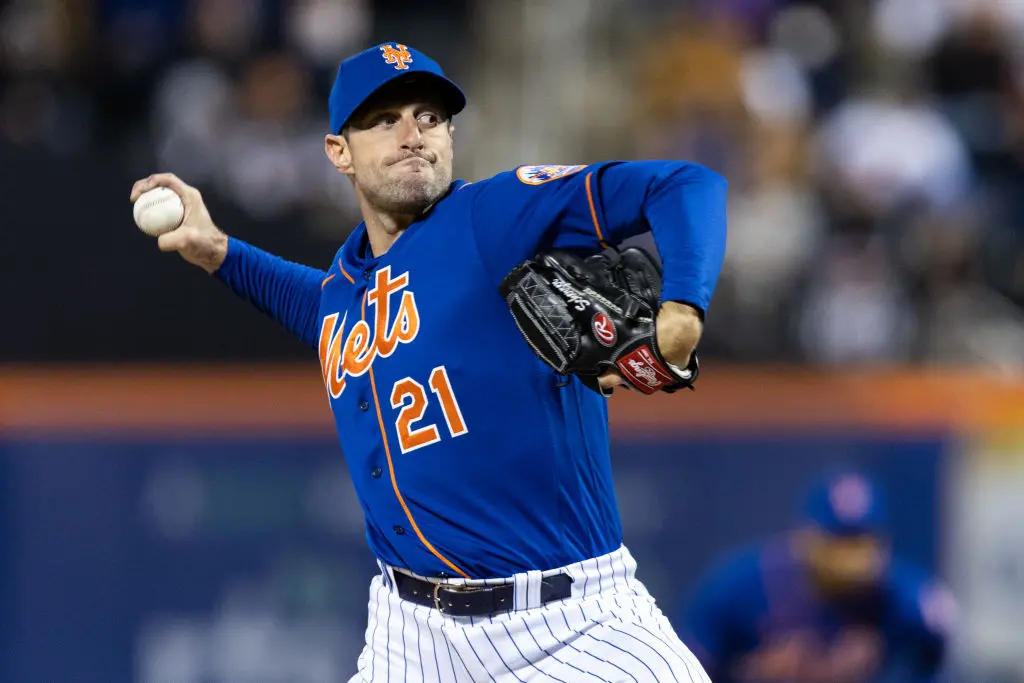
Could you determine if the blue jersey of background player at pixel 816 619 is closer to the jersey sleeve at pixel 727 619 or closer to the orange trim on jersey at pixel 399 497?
the jersey sleeve at pixel 727 619

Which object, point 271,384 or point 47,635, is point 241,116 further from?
point 47,635

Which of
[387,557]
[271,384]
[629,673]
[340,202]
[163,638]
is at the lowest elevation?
[163,638]

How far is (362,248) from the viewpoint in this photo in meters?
3.50

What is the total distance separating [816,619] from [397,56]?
347cm

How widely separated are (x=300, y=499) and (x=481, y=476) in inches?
130

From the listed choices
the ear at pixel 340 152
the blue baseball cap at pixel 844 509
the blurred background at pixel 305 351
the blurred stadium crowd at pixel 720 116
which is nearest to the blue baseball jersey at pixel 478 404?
the ear at pixel 340 152

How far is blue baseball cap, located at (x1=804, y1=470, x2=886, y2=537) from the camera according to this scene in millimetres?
5527

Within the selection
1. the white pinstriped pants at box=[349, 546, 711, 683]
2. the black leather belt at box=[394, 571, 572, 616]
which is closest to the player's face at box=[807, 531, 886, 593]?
the white pinstriped pants at box=[349, 546, 711, 683]

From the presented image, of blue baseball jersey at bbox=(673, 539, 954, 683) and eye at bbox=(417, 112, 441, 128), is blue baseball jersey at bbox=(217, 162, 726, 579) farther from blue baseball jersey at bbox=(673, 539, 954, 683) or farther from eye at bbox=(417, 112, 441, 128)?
blue baseball jersey at bbox=(673, 539, 954, 683)

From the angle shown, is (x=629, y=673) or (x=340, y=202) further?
(x=340, y=202)

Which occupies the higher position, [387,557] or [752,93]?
[752,93]

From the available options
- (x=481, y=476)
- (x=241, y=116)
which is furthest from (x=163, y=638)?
(x=481, y=476)

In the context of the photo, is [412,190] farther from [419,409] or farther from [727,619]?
[727,619]

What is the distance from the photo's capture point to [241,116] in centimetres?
728
